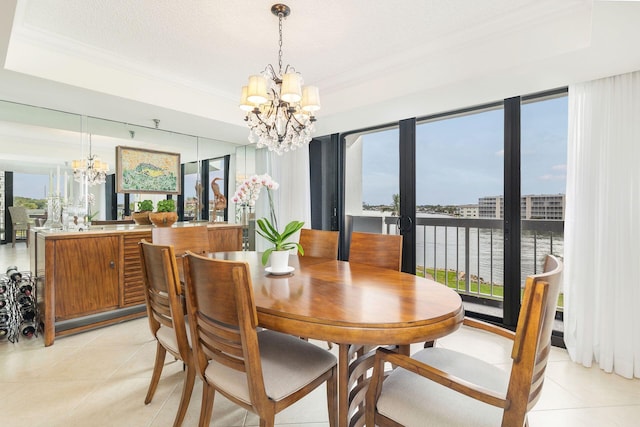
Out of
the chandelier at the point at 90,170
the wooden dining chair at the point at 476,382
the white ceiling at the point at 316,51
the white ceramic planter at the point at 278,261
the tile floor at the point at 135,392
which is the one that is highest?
the white ceiling at the point at 316,51

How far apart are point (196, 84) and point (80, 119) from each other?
1.30 meters

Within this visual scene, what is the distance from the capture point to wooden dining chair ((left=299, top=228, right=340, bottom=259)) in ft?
8.47

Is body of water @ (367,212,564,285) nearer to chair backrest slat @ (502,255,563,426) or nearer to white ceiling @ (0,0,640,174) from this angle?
white ceiling @ (0,0,640,174)

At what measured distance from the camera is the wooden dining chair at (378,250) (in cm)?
220

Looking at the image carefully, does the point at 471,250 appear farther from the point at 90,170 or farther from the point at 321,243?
the point at 90,170

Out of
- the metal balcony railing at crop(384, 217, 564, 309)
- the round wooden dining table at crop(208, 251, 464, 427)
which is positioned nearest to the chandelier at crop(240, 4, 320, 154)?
the round wooden dining table at crop(208, 251, 464, 427)

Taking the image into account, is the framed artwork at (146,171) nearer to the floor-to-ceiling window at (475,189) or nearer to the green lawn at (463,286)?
the floor-to-ceiling window at (475,189)

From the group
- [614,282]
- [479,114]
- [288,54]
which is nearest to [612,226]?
[614,282]

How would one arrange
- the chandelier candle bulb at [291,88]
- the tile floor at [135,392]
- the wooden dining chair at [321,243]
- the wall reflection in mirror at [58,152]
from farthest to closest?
1. the wall reflection in mirror at [58,152]
2. the wooden dining chair at [321,243]
3. the chandelier candle bulb at [291,88]
4. the tile floor at [135,392]

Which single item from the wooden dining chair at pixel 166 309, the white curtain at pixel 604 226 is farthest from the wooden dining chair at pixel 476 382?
the white curtain at pixel 604 226

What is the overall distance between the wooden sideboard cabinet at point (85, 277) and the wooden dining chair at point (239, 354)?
2.13m

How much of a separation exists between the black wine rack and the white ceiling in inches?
47.0

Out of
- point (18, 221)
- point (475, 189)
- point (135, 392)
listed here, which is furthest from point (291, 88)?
point (18, 221)

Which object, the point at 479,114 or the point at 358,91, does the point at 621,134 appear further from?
the point at 358,91
